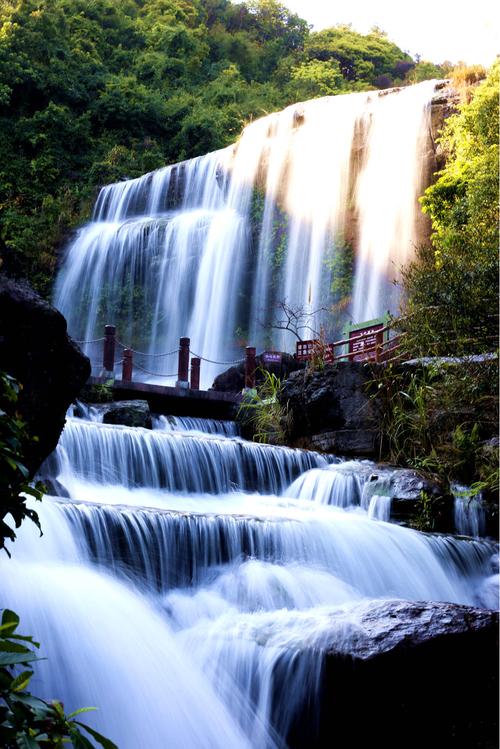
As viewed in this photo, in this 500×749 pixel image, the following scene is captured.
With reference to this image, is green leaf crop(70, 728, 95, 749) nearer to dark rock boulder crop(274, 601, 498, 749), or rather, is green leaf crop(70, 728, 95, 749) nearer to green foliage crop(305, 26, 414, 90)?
dark rock boulder crop(274, 601, 498, 749)

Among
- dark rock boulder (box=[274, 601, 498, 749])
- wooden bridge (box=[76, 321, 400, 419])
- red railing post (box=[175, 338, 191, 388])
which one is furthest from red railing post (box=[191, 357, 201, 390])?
dark rock boulder (box=[274, 601, 498, 749])

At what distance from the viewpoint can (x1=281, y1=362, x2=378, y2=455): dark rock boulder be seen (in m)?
11.9

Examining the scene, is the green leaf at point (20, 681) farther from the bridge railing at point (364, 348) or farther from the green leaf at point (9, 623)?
the bridge railing at point (364, 348)

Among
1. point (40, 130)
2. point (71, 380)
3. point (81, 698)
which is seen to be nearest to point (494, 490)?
point (71, 380)

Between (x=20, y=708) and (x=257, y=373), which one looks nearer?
(x=20, y=708)

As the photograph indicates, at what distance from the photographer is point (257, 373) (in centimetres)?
1587

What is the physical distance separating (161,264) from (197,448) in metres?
13.5

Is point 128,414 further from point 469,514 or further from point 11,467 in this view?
point 11,467

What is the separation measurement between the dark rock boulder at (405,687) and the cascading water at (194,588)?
0.08 m

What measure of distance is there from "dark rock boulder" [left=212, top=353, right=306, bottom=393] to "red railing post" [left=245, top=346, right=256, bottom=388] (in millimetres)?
115

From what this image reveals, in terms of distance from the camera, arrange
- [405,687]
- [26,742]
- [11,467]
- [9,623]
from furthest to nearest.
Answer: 1. [405,687]
2. [11,467]
3. [9,623]
4. [26,742]

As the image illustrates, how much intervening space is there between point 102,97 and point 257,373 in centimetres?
1845

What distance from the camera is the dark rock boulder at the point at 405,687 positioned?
175 inches

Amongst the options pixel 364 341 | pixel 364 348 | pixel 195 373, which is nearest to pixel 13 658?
pixel 364 348
